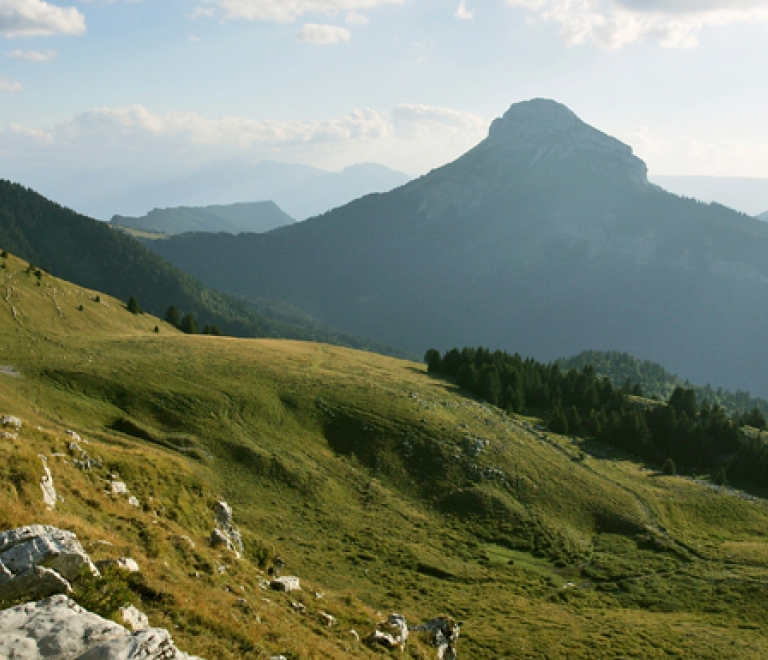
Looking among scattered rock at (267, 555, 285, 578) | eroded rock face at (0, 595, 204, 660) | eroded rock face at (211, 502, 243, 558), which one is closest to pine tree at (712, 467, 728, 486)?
scattered rock at (267, 555, 285, 578)

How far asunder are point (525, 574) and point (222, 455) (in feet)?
104

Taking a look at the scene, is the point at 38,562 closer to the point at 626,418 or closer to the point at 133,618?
the point at 133,618

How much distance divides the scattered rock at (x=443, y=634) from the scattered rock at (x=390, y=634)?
2622mm

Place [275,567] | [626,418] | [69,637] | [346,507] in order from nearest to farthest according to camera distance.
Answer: [69,637] < [275,567] < [346,507] < [626,418]

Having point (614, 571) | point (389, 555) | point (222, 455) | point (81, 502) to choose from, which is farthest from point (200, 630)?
point (614, 571)

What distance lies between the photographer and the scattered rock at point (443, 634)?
27.1 meters

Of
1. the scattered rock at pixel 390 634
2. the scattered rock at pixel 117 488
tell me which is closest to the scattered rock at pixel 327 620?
the scattered rock at pixel 390 634

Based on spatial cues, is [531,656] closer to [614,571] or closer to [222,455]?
[614,571]

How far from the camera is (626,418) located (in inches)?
4018

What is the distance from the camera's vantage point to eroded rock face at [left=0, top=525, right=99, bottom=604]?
1329 centimetres

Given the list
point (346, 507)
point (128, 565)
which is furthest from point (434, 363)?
point (128, 565)

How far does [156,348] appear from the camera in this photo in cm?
7800

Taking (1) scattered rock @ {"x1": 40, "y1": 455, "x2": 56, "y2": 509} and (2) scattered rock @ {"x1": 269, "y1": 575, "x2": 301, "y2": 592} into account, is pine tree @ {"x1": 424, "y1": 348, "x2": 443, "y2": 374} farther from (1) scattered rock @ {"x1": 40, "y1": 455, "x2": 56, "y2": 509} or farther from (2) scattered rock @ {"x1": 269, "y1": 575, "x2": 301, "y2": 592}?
(1) scattered rock @ {"x1": 40, "y1": 455, "x2": 56, "y2": 509}

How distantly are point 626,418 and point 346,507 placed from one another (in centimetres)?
6749
